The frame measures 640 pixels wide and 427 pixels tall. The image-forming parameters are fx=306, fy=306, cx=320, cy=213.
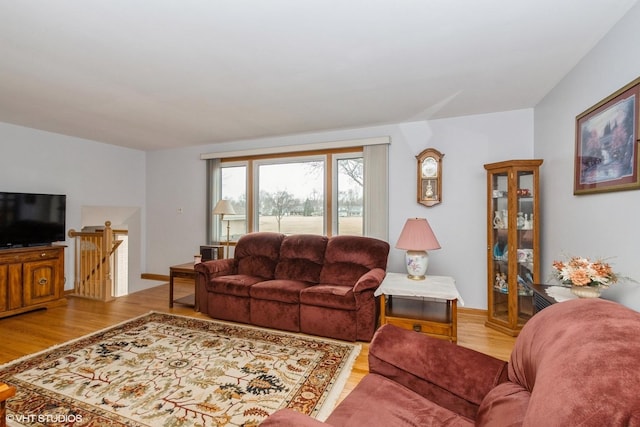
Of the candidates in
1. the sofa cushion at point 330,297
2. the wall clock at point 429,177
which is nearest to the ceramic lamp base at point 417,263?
the sofa cushion at point 330,297

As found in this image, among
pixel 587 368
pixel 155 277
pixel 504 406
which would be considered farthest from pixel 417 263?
pixel 155 277

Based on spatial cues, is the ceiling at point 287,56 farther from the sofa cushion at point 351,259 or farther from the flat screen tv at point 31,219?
the sofa cushion at point 351,259

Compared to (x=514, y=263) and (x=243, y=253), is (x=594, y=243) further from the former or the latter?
(x=243, y=253)

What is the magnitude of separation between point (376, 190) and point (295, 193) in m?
1.26

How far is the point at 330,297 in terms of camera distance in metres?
3.05

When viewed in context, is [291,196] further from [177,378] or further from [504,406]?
[504,406]

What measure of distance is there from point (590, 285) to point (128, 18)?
10.4 ft

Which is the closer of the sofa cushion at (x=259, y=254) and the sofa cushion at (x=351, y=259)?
the sofa cushion at (x=351, y=259)

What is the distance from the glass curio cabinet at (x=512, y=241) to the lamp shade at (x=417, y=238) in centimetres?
84

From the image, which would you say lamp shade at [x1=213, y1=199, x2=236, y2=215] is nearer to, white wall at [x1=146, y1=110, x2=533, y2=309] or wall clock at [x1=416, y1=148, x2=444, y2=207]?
white wall at [x1=146, y1=110, x2=533, y2=309]

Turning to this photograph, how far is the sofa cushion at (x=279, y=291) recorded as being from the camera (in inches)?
126

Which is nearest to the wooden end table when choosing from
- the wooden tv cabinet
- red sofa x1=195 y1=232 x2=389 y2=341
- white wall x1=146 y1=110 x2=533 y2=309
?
red sofa x1=195 y1=232 x2=389 y2=341

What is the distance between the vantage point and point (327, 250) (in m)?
3.73

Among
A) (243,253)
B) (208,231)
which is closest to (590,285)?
(243,253)
